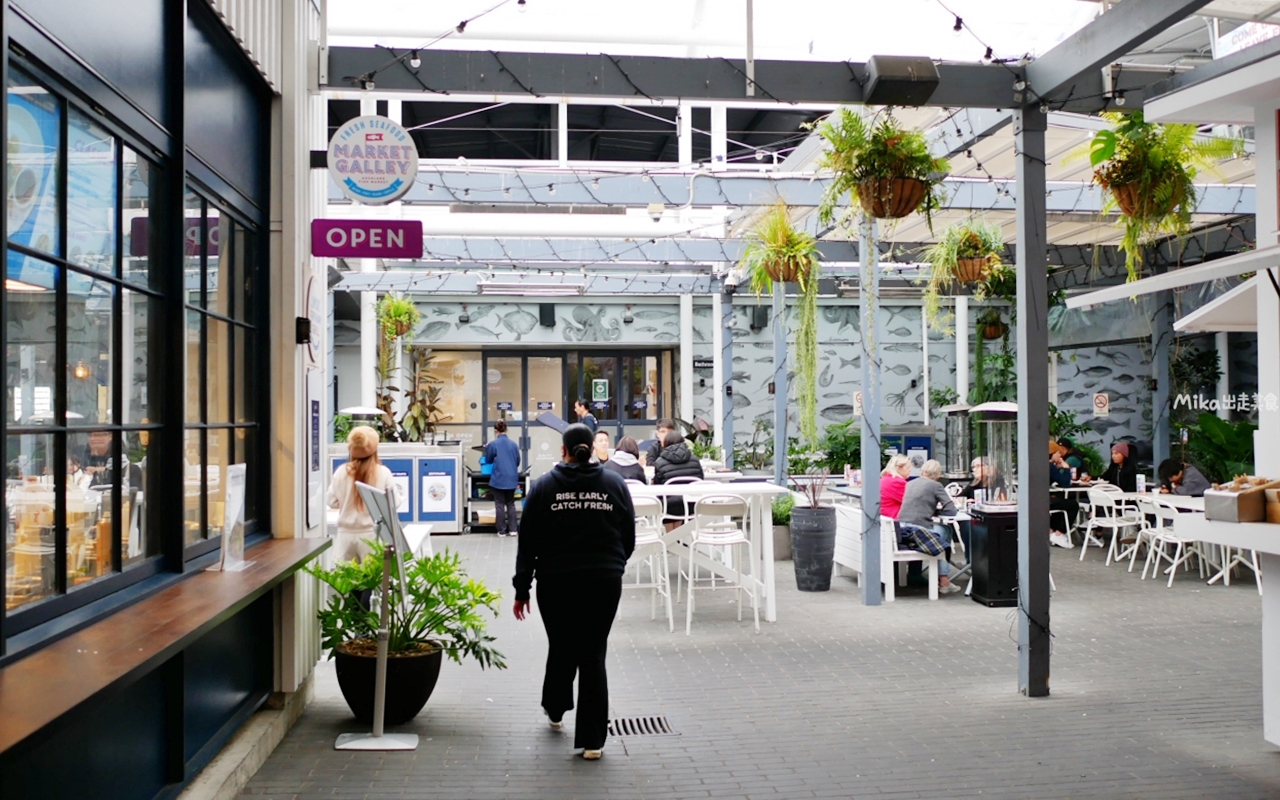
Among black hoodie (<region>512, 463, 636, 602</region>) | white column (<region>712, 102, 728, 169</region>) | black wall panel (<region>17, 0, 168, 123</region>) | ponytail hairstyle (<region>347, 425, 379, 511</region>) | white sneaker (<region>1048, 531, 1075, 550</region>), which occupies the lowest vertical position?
white sneaker (<region>1048, 531, 1075, 550</region>)

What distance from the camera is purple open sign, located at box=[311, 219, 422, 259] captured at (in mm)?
5859

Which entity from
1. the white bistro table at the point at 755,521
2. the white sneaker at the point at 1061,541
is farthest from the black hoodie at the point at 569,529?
the white sneaker at the point at 1061,541

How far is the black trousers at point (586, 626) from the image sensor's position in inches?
204

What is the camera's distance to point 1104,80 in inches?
243

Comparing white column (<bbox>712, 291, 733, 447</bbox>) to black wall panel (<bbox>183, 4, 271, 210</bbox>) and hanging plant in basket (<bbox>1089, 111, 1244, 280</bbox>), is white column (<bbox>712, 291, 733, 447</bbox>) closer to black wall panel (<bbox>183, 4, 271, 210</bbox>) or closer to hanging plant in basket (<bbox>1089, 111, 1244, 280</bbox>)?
hanging plant in basket (<bbox>1089, 111, 1244, 280</bbox>)

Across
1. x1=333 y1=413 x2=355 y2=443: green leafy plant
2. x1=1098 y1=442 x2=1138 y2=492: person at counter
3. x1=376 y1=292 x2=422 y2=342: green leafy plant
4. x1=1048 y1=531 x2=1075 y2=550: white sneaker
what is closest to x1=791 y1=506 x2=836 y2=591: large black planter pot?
x1=1048 y1=531 x2=1075 y2=550: white sneaker

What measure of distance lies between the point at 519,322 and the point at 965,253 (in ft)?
34.0

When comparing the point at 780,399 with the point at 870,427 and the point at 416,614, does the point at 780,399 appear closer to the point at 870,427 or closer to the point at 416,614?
the point at 870,427

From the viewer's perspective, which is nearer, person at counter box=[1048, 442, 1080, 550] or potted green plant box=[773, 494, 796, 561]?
potted green plant box=[773, 494, 796, 561]

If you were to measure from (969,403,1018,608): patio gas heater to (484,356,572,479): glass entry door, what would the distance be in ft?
35.5

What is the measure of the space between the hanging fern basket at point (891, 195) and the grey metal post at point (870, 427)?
260cm

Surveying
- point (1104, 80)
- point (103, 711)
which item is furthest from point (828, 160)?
point (103, 711)

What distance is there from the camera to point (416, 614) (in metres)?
5.88

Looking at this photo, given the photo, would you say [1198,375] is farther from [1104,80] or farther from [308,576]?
[308,576]
